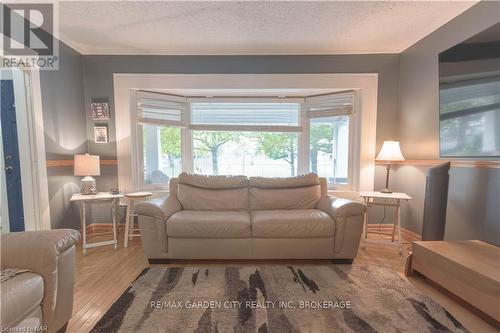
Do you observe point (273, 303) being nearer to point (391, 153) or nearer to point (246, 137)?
point (391, 153)

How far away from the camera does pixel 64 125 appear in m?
2.81

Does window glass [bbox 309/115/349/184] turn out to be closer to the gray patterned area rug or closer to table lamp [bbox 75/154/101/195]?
the gray patterned area rug

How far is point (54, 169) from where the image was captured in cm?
264

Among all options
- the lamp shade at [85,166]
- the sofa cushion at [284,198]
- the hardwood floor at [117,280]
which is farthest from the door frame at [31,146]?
the sofa cushion at [284,198]

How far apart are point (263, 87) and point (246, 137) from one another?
780mm

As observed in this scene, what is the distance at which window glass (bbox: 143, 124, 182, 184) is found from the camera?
3385 mm

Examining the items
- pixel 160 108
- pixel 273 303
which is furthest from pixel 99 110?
pixel 273 303

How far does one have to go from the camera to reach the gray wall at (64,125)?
258 cm

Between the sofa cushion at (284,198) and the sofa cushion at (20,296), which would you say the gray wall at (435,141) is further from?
the sofa cushion at (20,296)

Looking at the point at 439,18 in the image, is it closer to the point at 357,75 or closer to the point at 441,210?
the point at 357,75

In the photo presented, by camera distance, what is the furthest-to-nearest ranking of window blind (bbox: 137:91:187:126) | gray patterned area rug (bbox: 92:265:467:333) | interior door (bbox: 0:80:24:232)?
1. window blind (bbox: 137:91:187:126)
2. interior door (bbox: 0:80:24:232)
3. gray patterned area rug (bbox: 92:265:467:333)

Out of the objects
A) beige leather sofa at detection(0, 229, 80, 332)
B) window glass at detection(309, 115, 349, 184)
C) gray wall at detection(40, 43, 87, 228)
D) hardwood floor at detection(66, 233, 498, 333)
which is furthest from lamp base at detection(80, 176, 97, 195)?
window glass at detection(309, 115, 349, 184)

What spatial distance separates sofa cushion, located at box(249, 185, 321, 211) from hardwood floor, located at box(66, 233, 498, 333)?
2.57ft

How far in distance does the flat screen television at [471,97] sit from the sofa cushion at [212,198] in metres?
2.15
